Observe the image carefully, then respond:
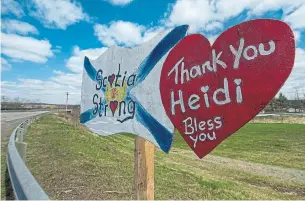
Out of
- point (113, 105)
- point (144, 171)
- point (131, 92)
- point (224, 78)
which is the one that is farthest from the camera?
point (113, 105)

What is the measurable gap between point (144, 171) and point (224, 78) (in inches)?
43.5

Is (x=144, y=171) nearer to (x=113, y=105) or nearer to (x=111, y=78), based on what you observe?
(x=113, y=105)

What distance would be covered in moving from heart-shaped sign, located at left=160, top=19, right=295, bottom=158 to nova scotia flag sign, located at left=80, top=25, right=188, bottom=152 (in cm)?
13

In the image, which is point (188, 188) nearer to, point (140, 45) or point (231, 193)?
point (231, 193)

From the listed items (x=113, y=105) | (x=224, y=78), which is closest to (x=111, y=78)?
(x=113, y=105)

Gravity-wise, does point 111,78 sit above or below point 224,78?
above

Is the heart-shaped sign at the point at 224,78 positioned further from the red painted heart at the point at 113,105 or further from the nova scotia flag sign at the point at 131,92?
the red painted heart at the point at 113,105

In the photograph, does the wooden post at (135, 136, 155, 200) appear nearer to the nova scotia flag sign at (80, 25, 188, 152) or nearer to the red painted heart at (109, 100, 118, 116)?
the nova scotia flag sign at (80, 25, 188, 152)

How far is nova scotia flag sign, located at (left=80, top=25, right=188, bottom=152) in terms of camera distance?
2223 mm

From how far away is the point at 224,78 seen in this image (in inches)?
68.9

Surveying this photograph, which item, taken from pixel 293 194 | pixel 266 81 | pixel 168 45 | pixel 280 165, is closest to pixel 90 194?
pixel 168 45

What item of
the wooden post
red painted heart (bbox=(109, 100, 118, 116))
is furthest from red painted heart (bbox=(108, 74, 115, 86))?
the wooden post

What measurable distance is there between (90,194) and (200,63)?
2.72 m

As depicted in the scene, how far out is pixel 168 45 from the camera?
2.20 m
